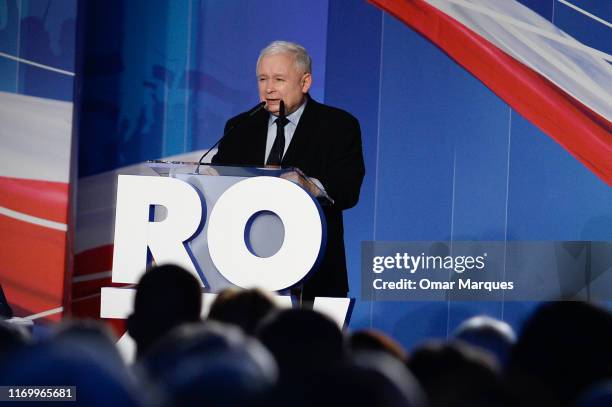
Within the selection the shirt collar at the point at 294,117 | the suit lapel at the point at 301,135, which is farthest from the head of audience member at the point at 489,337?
the shirt collar at the point at 294,117

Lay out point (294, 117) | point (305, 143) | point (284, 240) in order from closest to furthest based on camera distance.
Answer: point (284, 240) → point (305, 143) → point (294, 117)

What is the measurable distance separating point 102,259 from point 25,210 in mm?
510

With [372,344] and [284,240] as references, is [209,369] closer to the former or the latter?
[372,344]

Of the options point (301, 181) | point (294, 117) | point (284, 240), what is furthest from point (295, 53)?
point (284, 240)

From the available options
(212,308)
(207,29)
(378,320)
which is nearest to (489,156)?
(378,320)

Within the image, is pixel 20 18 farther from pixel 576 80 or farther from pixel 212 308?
pixel 212 308

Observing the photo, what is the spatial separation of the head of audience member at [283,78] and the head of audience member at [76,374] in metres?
2.51

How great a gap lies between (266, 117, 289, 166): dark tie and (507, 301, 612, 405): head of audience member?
2031mm

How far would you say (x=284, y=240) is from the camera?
271 centimetres

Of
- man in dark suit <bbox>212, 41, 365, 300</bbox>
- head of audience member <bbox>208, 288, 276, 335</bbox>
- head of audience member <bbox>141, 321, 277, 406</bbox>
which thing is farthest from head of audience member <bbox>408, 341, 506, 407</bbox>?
man in dark suit <bbox>212, 41, 365, 300</bbox>

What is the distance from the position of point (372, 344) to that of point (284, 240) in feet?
5.44

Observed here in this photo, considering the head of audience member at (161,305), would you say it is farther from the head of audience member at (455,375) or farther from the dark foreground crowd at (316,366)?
the head of audience member at (455,375)

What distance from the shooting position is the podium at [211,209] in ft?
8.88

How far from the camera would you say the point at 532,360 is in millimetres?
901
